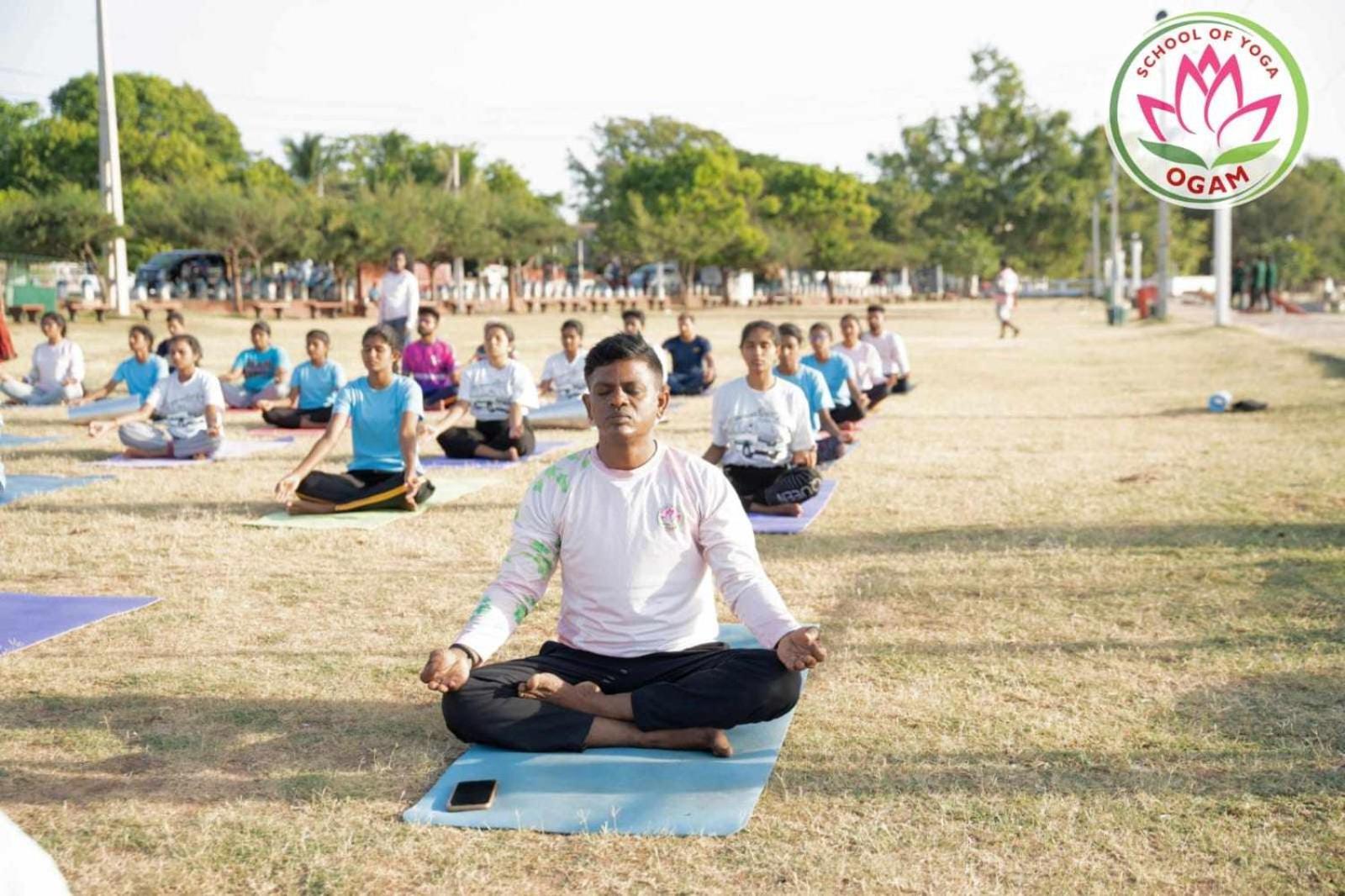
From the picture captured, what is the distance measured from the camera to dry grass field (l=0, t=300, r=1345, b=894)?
11.4 ft

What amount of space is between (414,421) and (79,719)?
3.91 meters

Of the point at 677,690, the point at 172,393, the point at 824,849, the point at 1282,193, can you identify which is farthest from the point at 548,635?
the point at 1282,193

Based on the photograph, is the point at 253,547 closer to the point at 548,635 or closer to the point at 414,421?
the point at 414,421

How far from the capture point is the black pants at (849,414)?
41.3 ft

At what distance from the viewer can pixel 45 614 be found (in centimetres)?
603

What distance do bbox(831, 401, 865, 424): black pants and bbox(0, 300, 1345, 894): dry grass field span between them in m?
2.46

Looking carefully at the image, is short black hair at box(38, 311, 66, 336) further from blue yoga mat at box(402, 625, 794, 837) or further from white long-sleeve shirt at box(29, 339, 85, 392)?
blue yoga mat at box(402, 625, 794, 837)

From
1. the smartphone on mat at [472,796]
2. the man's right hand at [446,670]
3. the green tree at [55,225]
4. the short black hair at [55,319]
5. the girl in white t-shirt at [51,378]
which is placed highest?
the green tree at [55,225]

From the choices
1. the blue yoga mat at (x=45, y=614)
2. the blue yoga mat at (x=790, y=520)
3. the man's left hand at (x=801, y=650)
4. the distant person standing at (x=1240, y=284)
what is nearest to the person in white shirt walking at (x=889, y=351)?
the blue yoga mat at (x=790, y=520)

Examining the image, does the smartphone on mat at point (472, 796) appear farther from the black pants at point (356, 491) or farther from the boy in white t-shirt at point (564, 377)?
the boy in white t-shirt at point (564, 377)

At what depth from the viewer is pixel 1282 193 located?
80.9 m

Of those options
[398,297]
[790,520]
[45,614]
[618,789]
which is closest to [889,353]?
[398,297]

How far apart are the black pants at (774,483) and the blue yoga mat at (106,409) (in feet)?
24.7

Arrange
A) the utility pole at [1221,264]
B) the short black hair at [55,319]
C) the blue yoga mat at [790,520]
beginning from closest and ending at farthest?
the blue yoga mat at [790,520] → the short black hair at [55,319] → the utility pole at [1221,264]
